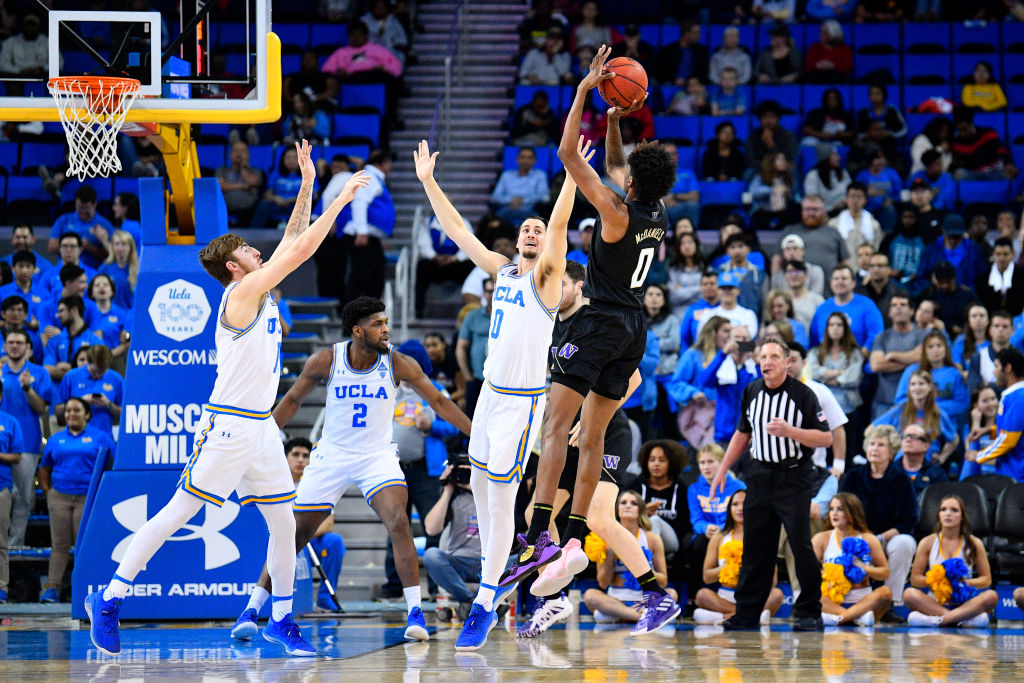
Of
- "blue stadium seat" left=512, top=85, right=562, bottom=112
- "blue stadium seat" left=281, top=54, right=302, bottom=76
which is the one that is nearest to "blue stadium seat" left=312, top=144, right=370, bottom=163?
"blue stadium seat" left=281, top=54, right=302, bottom=76

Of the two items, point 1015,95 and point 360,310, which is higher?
point 1015,95

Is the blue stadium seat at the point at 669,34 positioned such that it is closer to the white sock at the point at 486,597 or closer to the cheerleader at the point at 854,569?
the cheerleader at the point at 854,569

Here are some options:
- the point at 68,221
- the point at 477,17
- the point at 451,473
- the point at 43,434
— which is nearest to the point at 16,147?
the point at 68,221

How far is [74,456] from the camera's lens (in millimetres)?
11609

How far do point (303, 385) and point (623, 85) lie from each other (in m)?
3.16

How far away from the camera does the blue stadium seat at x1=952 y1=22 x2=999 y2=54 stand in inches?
694

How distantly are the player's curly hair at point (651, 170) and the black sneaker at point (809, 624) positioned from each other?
425 centimetres

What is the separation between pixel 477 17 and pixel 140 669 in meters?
14.4

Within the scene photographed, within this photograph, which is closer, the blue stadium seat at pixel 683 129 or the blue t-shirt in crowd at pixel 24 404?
the blue t-shirt in crowd at pixel 24 404

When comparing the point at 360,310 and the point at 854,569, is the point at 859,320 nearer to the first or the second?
the point at 854,569

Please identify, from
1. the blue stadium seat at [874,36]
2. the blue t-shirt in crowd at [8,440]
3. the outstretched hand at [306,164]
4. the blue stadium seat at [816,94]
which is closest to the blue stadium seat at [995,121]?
the blue stadium seat at [816,94]

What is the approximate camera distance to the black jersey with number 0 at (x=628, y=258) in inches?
287

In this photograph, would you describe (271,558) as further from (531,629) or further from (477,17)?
(477,17)

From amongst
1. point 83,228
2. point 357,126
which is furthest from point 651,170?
point 357,126
